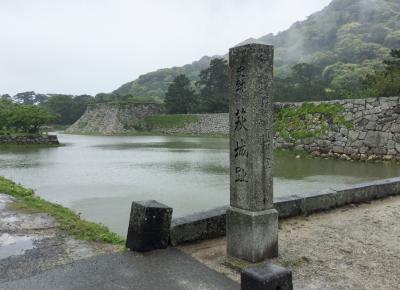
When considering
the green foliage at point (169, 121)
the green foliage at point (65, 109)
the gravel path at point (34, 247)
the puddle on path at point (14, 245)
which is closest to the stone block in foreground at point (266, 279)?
the gravel path at point (34, 247)

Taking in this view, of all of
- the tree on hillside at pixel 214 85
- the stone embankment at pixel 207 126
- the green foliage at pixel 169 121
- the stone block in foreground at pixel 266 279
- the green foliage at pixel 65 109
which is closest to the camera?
the stone block in foreground at pixel 266 279

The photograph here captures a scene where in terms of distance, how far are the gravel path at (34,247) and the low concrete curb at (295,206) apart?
0.74 metres

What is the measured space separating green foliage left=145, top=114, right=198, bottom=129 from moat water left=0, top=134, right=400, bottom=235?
23.5m

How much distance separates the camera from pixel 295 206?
4875 mm

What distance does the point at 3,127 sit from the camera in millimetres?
25109

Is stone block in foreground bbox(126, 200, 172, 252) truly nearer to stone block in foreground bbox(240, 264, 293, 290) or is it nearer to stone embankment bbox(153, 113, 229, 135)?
stone block in foreground bbox(240, 264, 293, 290)

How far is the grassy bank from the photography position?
13.4 feet

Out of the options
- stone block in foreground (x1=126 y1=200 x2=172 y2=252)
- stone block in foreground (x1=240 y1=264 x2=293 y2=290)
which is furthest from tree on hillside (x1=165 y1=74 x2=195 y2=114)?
stone block in foreground (x1=240 y1=264 x2=293 y2=290)

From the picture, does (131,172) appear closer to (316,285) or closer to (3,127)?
(316,285)

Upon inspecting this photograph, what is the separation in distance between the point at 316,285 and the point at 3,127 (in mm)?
26233

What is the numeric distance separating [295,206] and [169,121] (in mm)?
36023

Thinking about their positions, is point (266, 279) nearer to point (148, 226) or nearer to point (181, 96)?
→ point (148, 226)

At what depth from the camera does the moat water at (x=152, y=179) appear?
6496 millimetres

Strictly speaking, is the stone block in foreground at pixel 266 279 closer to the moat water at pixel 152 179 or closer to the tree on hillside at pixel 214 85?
the moat water at pixel 152 179
